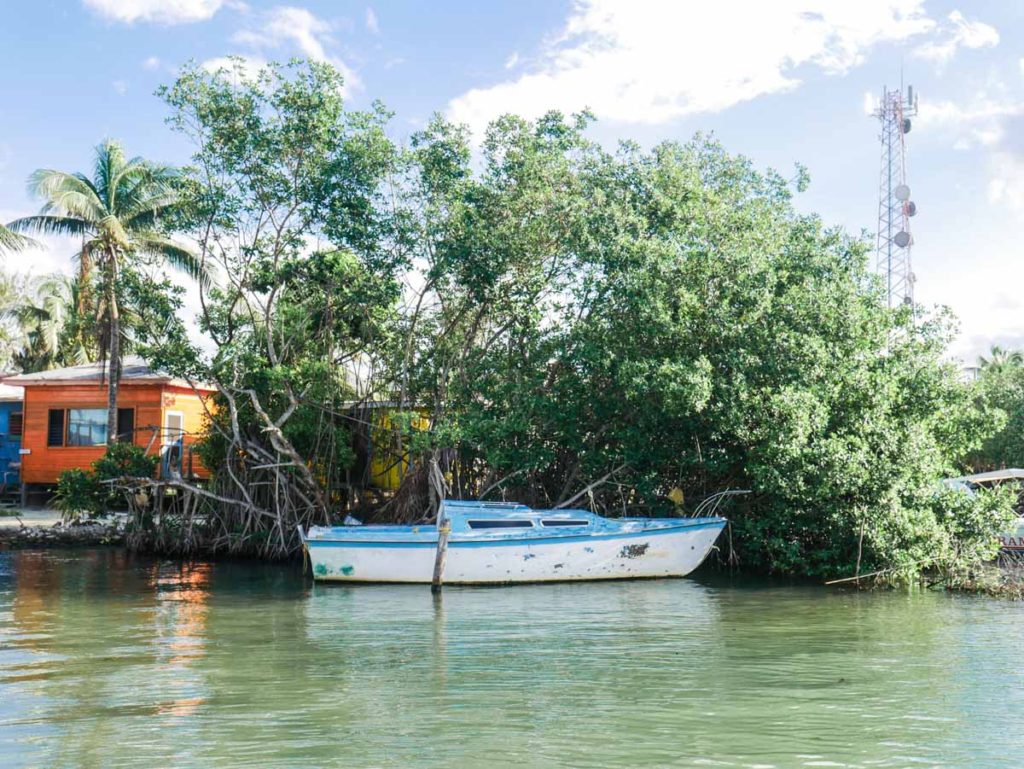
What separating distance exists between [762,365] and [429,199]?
8.75 meters

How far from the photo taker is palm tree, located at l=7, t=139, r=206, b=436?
26312mm

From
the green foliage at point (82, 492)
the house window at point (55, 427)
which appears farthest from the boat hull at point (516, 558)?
the house window at point (55, 427)

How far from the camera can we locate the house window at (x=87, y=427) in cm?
3031

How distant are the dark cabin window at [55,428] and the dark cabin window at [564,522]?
63.0 ft

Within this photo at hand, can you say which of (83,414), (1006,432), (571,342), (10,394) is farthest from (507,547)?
(10,394)

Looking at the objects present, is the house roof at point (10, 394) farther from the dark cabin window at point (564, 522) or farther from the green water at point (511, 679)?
the dark cabin window at point (564, 522)

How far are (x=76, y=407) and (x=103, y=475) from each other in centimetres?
759

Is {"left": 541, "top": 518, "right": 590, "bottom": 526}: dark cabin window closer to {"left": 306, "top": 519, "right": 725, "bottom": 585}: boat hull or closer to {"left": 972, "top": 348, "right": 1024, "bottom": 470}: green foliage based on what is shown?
{"left": 306, "top": 519, "right": 725, "bottom": 585}: boat hull

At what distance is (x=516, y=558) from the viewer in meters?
18.8

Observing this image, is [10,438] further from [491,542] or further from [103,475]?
[491,542]

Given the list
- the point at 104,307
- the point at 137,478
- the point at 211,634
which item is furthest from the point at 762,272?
the point at 104,307

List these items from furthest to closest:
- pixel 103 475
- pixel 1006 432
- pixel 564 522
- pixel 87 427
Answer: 1. pixel 1006 432
2. pixel 87 427
3. pixel 103 475
4. pixel 564 522

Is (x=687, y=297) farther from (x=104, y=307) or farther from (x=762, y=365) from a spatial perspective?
(x=104, y=307)

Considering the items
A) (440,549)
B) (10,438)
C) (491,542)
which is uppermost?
(10,438)
